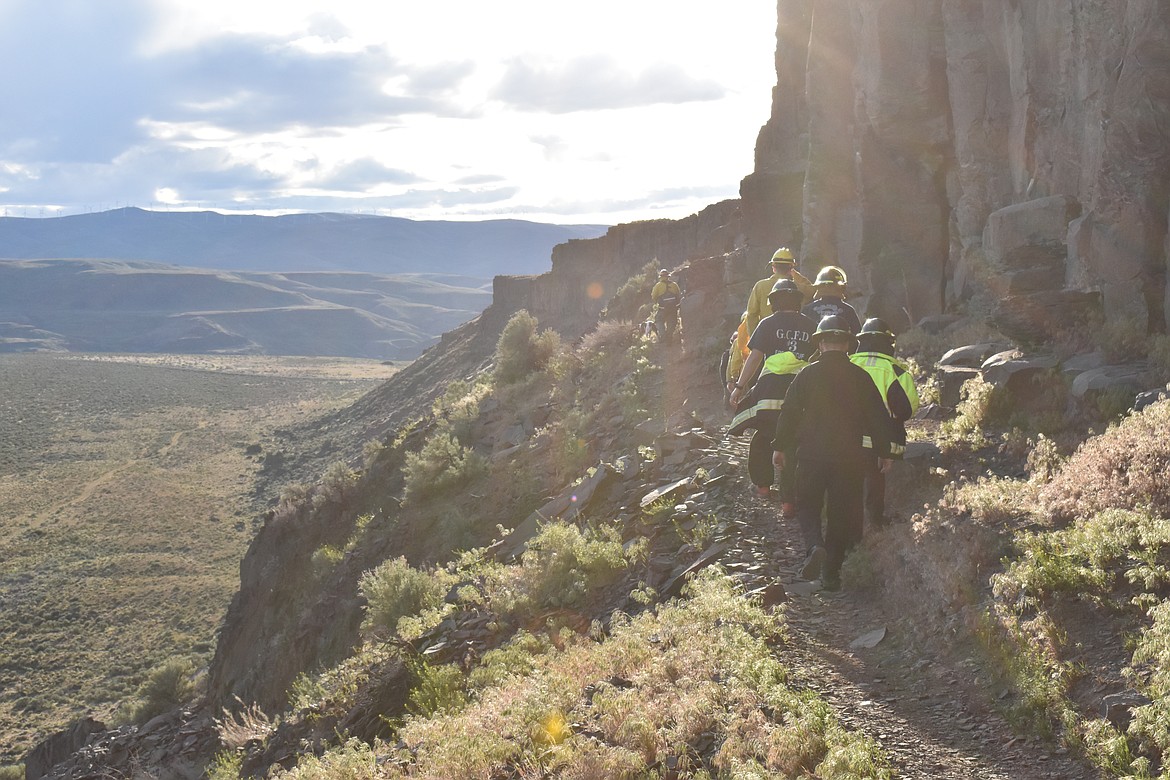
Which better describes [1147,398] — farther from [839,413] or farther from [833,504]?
[833,504]

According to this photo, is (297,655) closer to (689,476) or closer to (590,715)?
(689,476)

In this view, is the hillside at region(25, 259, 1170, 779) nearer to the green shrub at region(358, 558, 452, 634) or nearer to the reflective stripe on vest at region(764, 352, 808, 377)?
the green shrub at region(358, 558, 452, 634)

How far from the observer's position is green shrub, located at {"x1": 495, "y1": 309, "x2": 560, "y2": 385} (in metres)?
31.1

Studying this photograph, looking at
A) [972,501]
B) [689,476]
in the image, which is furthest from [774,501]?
[972,501]

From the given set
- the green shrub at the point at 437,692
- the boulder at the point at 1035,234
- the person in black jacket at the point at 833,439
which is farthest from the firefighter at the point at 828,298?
the green shrub at the point at 437,692

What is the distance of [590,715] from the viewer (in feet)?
19.3

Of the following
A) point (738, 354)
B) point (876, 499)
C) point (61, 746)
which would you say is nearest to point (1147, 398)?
point (876, 499)

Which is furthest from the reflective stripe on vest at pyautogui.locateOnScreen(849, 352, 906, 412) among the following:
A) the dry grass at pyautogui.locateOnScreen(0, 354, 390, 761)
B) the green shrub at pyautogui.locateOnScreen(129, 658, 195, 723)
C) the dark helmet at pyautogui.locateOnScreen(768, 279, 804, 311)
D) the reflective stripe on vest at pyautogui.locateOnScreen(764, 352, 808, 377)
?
the dry grass at pyautogui.locateOnScreen(0, 354, 390, 761)

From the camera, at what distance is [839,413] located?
7.81 meters

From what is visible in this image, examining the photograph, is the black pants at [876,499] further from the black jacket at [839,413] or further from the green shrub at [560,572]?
the green shrub at [560,572]

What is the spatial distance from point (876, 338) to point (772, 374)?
1.05 meters

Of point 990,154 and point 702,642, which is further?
point 990,154

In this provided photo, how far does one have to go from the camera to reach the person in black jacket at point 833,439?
25.5 ft

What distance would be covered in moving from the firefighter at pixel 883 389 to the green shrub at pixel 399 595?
21.3 ft
